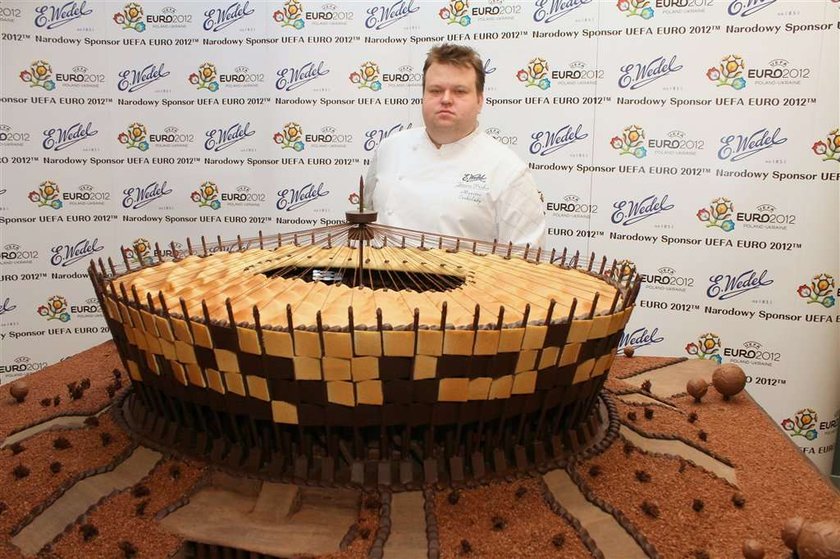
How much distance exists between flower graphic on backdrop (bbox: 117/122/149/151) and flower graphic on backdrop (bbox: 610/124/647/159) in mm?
3622

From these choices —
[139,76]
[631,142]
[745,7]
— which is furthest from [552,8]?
[139,76]

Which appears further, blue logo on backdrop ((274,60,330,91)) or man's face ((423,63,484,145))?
blue logo on backdrop ((274,60,330,91))

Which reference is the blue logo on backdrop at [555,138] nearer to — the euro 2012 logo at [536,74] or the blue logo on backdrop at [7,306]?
the euro 2012 logo at [536,74]

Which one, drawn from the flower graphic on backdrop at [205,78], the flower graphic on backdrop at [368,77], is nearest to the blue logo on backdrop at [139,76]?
the flower graphic on backdrop at [205,78]

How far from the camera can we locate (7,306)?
5.05 metres

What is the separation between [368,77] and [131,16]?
6.33 ft

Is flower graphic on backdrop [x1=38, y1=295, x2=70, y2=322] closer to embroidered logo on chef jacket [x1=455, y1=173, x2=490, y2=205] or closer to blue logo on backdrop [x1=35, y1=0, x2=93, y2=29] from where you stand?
blue logo on backdrop [x1=35, y1=0, x2=93, y2=29]

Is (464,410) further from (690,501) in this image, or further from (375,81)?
(375,81)

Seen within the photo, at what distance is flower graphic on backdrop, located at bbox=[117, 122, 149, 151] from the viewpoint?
499 centimetres

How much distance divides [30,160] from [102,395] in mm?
3576

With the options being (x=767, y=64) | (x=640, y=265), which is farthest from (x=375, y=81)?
(x=767, y=64)

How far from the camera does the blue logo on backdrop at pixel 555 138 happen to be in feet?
14.9

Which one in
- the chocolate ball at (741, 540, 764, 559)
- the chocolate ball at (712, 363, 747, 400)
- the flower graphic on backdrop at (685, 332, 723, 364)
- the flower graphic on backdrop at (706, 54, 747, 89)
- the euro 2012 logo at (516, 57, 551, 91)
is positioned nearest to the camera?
the chocolate ball at (741, 540, 764, 559)

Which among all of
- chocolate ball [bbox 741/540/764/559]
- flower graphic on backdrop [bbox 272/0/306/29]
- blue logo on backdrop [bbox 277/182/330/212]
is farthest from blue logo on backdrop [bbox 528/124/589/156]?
chocolate ball [bbox 741/540/764/559]
